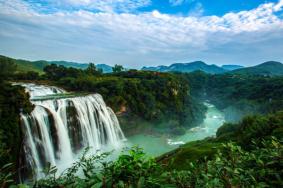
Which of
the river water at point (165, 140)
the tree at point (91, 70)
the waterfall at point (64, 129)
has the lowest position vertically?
the river water at point (165, 140)

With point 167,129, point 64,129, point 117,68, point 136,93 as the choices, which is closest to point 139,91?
point 136,93

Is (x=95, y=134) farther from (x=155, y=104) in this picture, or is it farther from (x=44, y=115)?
(x=155, y=104)

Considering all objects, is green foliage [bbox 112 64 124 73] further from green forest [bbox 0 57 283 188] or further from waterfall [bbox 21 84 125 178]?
waterfall [bbox 21 84 125 178]

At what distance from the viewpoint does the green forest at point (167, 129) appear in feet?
6.29

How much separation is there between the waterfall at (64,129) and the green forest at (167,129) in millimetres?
1195

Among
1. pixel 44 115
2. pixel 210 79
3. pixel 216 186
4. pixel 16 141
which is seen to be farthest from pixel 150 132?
pixel 210 79

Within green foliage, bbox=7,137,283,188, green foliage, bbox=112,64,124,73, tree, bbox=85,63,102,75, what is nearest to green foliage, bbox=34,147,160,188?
green foliage, bbox=7,137,283,188

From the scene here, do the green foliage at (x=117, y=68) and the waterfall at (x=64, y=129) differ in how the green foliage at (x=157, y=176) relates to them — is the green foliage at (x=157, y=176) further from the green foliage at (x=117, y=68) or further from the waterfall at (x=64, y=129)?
the green foliage at (x=117, y=68)

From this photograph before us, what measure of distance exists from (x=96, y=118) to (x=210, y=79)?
7242 cm

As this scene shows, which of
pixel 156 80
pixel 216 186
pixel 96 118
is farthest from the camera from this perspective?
pixel 156 80

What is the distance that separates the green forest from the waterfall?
119 centimetres

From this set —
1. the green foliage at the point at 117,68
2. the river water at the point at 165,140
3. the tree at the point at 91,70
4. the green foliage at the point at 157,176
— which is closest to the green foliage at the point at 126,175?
the green foliage at the point at 157,176

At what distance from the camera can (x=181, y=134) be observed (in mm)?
37875

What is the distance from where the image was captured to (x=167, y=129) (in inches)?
1533
